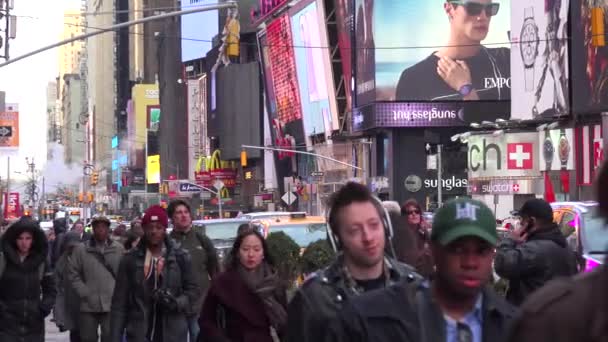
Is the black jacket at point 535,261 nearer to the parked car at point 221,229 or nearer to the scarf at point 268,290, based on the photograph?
the scarf at point 268,290

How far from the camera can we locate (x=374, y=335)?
3.67 meters

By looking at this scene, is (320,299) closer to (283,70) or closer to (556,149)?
(556,149)

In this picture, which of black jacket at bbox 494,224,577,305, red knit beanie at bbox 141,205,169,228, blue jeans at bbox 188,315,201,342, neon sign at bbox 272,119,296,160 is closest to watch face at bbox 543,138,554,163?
blue jeans at bbox 188,315,201,342

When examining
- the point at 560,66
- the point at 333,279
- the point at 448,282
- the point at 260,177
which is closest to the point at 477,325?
the point at 448,282

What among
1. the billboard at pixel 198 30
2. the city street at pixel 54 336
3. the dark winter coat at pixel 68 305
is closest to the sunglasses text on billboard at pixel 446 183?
the city street at pixel 54 336

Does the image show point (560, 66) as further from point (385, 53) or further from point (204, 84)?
point (204, 84)

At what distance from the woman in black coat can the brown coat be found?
8.80m

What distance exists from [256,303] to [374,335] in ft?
13.3

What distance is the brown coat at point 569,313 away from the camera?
2.37m

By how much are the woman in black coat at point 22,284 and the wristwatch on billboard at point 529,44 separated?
40.6 meters

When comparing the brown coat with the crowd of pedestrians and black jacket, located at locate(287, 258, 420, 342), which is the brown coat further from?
black jacket, located at locate(287, 258, 420, 342)

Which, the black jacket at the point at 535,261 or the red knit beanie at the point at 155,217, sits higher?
the red knit beanie at the point at 155,217

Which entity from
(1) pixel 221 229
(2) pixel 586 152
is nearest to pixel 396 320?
(1) pixel 221 229

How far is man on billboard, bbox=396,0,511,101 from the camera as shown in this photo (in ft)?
231
